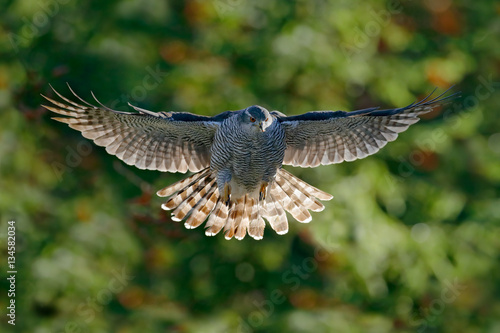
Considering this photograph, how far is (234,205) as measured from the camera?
7.16 m

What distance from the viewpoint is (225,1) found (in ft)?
35.3

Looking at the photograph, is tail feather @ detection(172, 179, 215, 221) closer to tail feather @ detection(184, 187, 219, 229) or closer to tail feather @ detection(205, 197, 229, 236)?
tail feather @ detection(184, 187, 219, 229)

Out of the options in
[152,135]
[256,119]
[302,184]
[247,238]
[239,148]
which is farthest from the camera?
[247,238]

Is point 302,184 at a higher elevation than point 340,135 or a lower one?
lower

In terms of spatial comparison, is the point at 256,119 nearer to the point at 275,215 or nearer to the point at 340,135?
the point at 340,135

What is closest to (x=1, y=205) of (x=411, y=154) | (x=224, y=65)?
(x=224, y=65)

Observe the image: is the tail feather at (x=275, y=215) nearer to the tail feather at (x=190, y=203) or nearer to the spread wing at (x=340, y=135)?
the spread wing at (x=340, y=135)

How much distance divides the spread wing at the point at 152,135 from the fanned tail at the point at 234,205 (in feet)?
0.81

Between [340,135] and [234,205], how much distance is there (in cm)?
122

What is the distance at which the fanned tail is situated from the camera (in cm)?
714

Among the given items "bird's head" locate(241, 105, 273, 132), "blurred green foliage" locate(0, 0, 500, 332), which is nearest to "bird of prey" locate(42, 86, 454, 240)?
"bird's head" locate(241, 105, 273, 132)

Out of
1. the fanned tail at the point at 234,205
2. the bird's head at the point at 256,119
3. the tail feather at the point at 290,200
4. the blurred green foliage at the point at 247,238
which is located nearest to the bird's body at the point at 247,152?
the bird's head at the point at 256,119

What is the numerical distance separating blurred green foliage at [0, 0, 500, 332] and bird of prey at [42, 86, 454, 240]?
2.17m

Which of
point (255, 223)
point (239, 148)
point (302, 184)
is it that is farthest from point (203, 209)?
point (239, 148)
